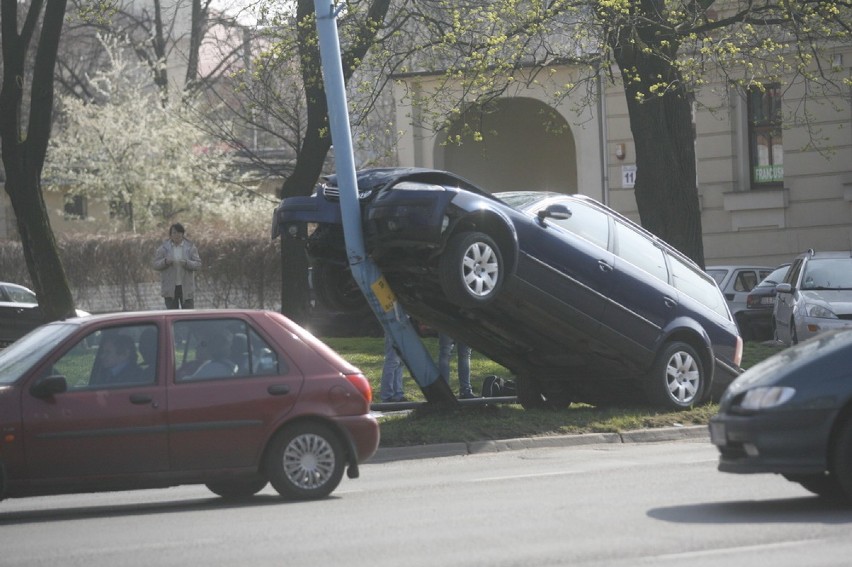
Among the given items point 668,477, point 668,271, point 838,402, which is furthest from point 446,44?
point 838,402

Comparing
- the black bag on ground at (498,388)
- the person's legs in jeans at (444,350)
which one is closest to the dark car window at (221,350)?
the person's legs in jeans at (444,350)

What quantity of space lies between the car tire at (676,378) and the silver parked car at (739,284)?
11973mm

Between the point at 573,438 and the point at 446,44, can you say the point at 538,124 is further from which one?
the point at 573,438

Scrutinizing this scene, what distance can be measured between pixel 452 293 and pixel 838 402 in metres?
4.95

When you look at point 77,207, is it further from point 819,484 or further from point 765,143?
point 819,484

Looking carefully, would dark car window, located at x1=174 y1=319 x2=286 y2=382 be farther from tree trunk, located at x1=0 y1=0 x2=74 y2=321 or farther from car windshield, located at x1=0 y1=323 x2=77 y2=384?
tree trunk, located at x1=0 y1=0 x2=74 y2=321

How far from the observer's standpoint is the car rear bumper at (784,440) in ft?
29.2

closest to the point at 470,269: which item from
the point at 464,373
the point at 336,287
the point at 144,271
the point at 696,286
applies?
the point at 336,287

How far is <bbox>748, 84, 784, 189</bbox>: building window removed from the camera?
3312 centimetres

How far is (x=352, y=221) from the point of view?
534 inches

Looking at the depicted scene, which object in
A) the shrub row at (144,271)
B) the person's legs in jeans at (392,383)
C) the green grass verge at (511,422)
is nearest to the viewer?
the green grass verge at (511,422)

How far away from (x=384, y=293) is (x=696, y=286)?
375cm

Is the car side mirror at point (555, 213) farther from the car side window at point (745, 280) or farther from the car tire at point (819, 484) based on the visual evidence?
the car side window at point (745, 280)

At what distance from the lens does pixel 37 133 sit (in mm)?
22500
